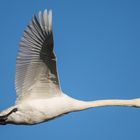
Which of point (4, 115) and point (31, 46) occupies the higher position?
point (31, 46)

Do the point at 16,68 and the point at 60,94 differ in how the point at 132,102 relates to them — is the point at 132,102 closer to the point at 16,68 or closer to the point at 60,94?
the point at 60,94

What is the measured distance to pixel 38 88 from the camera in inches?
866

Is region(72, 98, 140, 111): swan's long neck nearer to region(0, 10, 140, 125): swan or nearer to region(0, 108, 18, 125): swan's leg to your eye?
region(0, 10, 140, 125): swan

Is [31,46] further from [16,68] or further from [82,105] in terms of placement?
[82,105]

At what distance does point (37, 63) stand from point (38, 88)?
38.5 inches

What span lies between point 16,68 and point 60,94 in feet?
5.34

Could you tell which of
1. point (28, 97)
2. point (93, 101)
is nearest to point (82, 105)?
point (93, 101)

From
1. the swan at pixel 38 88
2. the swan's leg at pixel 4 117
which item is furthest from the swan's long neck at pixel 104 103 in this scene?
the swan's leg at pixel 4 117

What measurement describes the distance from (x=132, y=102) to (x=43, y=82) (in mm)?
2937

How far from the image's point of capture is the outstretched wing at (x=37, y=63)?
2067 cm

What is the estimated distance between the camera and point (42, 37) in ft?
68.6

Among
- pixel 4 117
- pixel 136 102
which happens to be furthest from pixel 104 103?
pixel 4 117

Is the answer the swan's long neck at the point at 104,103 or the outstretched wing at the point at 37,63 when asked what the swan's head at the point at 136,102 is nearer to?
the swan's long neck at the point at 104,103

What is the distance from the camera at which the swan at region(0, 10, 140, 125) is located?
21.0 metres
